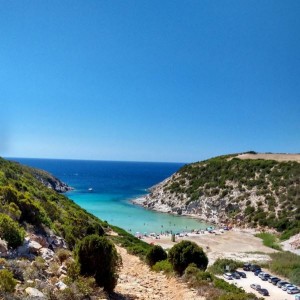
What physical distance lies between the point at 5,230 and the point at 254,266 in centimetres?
2964

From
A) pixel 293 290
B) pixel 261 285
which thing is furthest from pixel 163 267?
pixel 293 290

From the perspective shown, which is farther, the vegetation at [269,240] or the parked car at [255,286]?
the vegetation at [269,240]

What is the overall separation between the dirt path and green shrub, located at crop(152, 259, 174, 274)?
0.41m

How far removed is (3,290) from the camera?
8273 mm

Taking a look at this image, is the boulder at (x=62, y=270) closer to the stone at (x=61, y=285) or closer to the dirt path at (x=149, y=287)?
the stone at (x=61, y=285)

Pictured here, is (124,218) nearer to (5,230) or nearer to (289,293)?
(289,293)

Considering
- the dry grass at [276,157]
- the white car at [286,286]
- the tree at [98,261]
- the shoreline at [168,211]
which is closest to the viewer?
the tree at [98,261]

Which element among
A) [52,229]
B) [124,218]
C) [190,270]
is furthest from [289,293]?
[124,218]

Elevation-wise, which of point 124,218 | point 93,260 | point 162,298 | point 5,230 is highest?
point 5,230

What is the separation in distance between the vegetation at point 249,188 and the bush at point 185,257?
41564mm

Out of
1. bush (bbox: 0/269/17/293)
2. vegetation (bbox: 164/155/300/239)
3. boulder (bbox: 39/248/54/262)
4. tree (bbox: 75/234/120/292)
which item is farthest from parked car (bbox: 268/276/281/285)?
bush (bbox: 0/269/17/293)

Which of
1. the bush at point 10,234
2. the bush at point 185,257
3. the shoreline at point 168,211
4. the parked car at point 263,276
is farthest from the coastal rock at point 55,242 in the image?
the shoreline at point 168,211

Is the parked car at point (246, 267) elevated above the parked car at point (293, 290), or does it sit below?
below

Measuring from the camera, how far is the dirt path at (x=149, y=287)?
13641 mm
